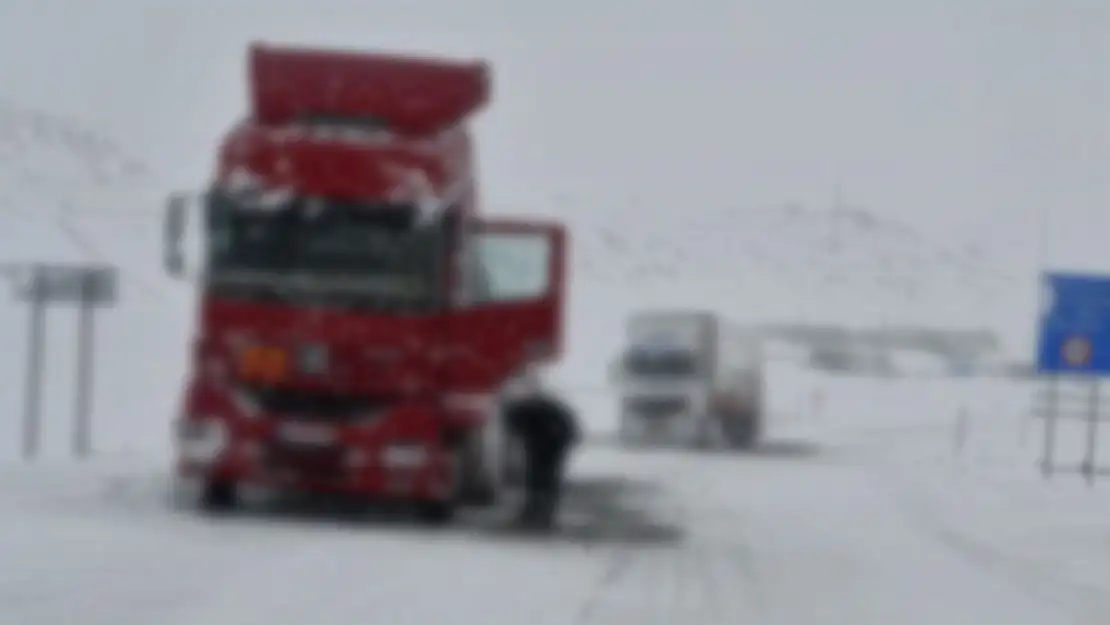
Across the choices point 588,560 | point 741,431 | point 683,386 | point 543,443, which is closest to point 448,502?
point 543,443

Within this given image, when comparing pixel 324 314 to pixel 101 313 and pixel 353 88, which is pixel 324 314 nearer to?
pixel 353 88

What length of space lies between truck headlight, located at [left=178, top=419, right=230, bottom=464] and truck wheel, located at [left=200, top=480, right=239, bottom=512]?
528 millimetres

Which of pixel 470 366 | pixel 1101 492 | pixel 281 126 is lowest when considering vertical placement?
pixel 1101 492

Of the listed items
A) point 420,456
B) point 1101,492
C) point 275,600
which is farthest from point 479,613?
point 1101,492

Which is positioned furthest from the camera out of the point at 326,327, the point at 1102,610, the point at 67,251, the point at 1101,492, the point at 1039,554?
the point at 67,251

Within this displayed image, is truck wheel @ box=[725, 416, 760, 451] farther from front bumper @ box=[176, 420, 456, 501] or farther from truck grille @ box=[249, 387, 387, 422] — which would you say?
truck grille @ box=[249, 387, 387, 422]

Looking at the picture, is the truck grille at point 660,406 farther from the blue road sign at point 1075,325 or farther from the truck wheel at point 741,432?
the blue road sign at point 1075,325

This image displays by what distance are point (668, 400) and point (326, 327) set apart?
1091 inches

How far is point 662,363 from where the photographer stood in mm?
45438

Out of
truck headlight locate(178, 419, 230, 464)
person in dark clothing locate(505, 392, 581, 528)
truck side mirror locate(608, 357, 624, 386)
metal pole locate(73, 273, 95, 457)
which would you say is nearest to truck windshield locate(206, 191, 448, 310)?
truck headlight locate(178, 419, 230, 464)

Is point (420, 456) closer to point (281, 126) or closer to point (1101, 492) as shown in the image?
point (281, 126)

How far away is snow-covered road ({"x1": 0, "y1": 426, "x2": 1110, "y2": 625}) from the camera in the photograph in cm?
1193

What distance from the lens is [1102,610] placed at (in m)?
14.2

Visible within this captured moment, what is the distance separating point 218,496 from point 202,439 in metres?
0.87
